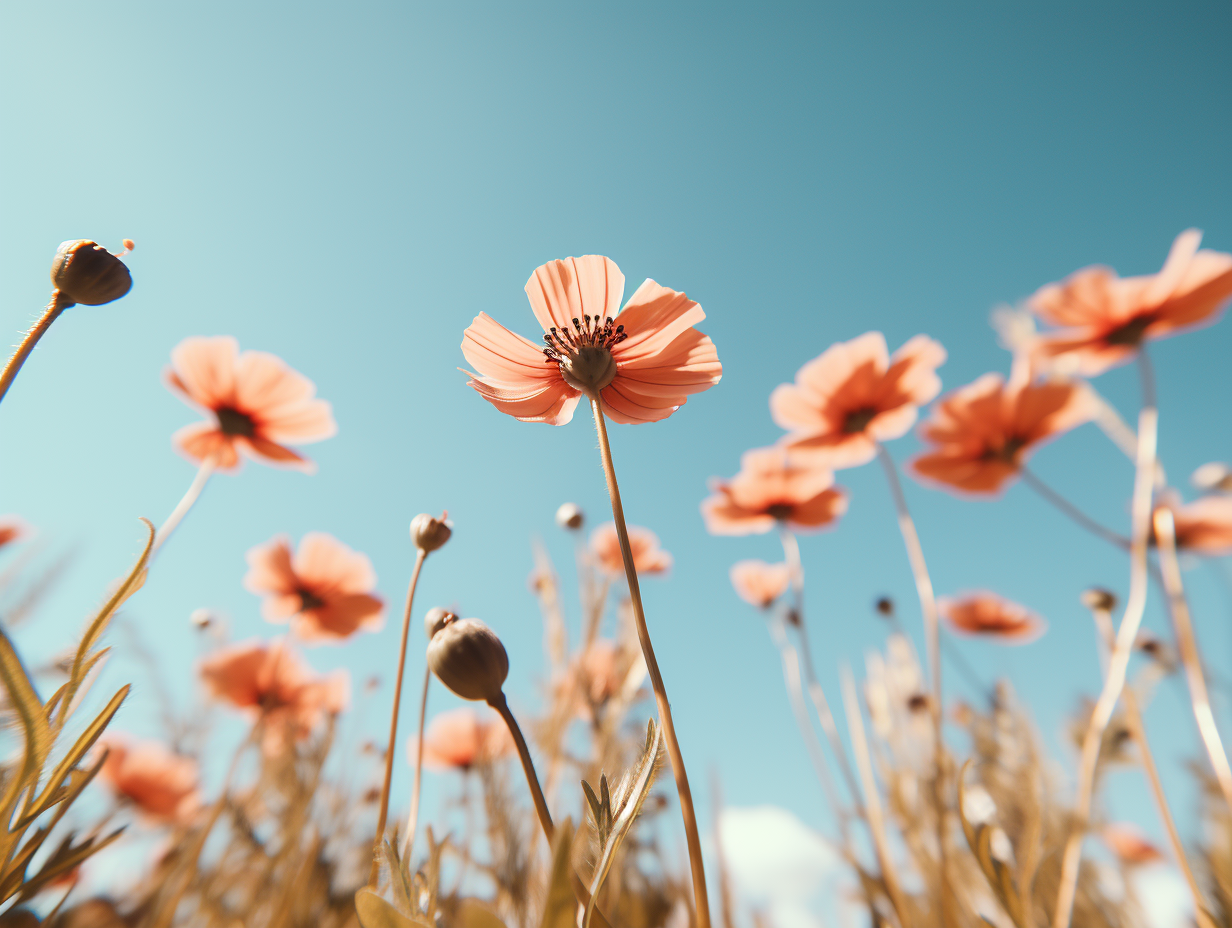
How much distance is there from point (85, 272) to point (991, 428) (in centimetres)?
142

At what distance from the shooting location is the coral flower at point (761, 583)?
1530mm

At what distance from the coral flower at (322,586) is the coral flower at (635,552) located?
0.51 meters

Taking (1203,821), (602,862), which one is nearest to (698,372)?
(602,862)

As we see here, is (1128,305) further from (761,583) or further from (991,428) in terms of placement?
(761,583)

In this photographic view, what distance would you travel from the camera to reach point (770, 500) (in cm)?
136

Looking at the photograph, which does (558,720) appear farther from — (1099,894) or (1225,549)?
(1225,549)

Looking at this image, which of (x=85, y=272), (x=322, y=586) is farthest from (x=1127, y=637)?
(x=322, y=586)

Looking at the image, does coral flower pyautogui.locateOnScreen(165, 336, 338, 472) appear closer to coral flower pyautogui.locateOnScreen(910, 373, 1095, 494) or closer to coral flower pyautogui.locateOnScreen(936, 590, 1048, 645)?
coral flower pyautogui.locateOnScreen(910, 373, 1095, 494)

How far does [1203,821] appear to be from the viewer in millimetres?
792

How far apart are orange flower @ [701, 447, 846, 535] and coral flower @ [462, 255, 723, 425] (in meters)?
0.75

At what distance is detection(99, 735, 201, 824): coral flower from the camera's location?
53.5 inches

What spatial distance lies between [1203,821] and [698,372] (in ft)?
3.04

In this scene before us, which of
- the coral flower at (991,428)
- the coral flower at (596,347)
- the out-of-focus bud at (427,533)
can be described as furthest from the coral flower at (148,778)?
the coral flower at (991,428)

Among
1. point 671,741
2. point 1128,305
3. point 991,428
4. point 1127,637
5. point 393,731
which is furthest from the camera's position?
point 991,428
